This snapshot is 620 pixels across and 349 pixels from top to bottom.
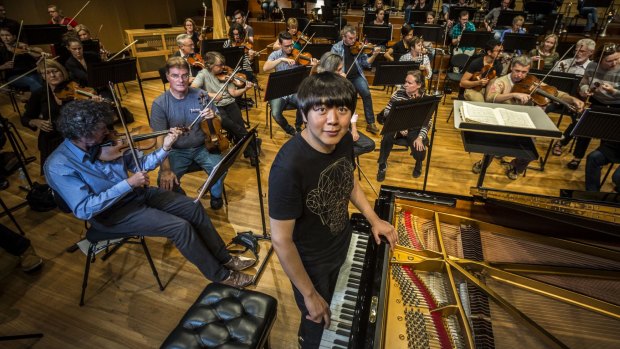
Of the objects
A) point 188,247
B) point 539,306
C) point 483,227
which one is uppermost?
point 483,227

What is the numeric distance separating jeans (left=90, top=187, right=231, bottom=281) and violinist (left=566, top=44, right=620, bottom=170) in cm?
473

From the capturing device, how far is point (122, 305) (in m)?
2.63

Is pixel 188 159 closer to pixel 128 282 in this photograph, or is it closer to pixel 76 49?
pixel 128 282

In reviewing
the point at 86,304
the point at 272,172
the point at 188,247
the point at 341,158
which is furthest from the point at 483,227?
the point at 86,304

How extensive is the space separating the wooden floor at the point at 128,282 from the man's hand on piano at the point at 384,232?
120cm

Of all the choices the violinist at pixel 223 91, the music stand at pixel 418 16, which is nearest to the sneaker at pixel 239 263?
the violinist at pixel 223 91

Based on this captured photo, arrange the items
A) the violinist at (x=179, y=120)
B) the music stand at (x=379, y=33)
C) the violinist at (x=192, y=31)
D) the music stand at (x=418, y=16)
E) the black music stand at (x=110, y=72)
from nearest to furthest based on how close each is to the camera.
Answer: the violinist at (x=179, y=120), the black music stand at (x=110, y=72), the music stand at (x=379, y=33), the violinist at (x=192, y=31), the music stand at (x=418, y=16)

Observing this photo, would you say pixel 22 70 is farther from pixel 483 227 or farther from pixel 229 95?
pixel 483 227

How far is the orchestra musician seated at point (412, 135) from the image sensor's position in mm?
3898

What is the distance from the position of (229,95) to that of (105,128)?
223cm

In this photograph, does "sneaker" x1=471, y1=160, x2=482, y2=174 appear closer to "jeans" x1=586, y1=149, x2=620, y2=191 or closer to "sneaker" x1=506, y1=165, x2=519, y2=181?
"sneaker" x1=506, y1=165, x2=519, y2=181

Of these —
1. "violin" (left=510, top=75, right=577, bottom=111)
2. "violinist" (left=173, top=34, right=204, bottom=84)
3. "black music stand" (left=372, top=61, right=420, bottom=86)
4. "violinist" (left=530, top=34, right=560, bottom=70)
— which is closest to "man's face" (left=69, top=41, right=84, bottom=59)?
"violinist" (left=173, top=34, right=204, bottom=84)

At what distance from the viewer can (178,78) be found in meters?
3.18

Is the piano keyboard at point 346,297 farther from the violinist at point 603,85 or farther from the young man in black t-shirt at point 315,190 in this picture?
the violinist at point 603,85
